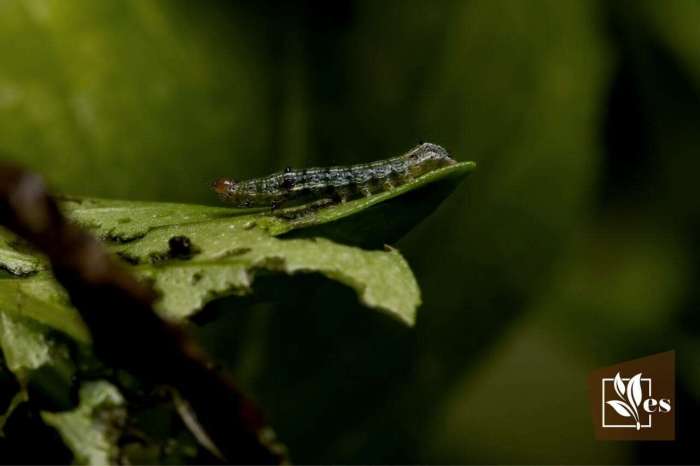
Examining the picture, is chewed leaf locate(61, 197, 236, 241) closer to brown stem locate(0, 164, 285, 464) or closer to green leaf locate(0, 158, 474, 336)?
green leaf locate(0, 158, 474, 336)

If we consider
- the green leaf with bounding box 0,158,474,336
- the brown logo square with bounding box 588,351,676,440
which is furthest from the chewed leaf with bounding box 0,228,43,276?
the brown logo square with bounding box 588,351,676,440

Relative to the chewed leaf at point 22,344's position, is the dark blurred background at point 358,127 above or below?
above

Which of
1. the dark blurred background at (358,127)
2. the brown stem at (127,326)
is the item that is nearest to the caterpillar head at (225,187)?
the dark blurred background at (358,127)

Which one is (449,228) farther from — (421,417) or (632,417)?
(632,417)

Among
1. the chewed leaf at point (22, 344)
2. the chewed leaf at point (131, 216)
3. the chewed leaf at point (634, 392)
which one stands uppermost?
the chewed leaf at point (131, 216)

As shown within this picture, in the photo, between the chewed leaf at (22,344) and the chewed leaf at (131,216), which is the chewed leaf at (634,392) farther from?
the chewed leaf at (22,344)

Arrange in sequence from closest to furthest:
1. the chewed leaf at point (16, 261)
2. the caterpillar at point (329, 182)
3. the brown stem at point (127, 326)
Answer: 1. the brown stem at point (127, 326)
2. the chewed leaf at point (16, 261)
3. the caterpillar at point (329, 182)

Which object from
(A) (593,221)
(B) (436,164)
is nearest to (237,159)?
(B) (436,164)

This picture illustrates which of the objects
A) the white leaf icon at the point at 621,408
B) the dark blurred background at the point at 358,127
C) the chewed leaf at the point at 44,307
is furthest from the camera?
the dark blurred background at the point at 358,127
